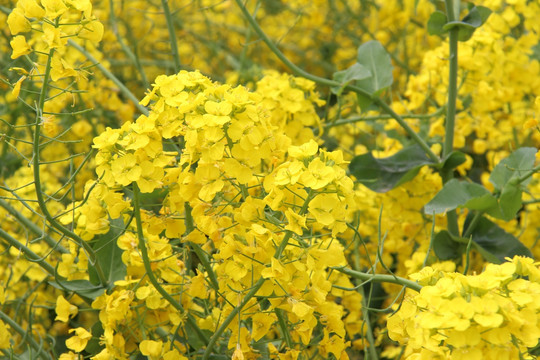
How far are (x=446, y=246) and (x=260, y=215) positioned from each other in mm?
703

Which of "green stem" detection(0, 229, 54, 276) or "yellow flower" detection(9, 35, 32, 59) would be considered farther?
"green stem" detection(0, 229, 54, 276)

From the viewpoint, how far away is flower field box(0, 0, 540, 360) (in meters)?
0.93

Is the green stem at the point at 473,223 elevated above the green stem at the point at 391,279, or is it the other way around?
the green stem at the point at 391,279

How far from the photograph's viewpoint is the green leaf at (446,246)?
5.02 ft

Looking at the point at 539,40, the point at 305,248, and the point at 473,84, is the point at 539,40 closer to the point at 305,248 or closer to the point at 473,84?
the point at 473,84

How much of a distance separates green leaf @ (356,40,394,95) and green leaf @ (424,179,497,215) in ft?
0.95

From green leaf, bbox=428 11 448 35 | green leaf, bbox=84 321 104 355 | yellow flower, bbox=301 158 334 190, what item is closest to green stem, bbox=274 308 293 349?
yellow flower, bbox=301 158 334 190

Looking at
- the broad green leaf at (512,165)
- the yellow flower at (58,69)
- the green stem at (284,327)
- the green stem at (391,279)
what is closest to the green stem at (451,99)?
the broad green leaf at (512,165)

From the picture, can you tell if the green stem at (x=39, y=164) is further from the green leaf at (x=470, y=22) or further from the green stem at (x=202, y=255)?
the green leaf at (x=470, y=22)

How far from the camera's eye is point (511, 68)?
180 cm

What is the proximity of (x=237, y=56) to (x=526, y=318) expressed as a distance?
2197 mm

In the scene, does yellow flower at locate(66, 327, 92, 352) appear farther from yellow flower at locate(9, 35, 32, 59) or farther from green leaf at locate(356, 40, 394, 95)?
green leaf at locate(356, 40, 394, 95)

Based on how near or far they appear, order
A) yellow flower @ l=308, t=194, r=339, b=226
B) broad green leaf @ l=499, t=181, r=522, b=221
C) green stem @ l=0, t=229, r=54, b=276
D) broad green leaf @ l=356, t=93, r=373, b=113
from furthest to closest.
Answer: broad green leaf @ l=356, t=93, r=373, b=113, broad green leaf @ l=499, t=181, r=522, b=221, green stem @ l=0, t=229, r=54, b=276, yellow flower @ l=308, t=194, r=339, b=226

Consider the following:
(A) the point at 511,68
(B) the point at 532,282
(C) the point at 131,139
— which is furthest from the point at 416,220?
(C) the point at 131,139
